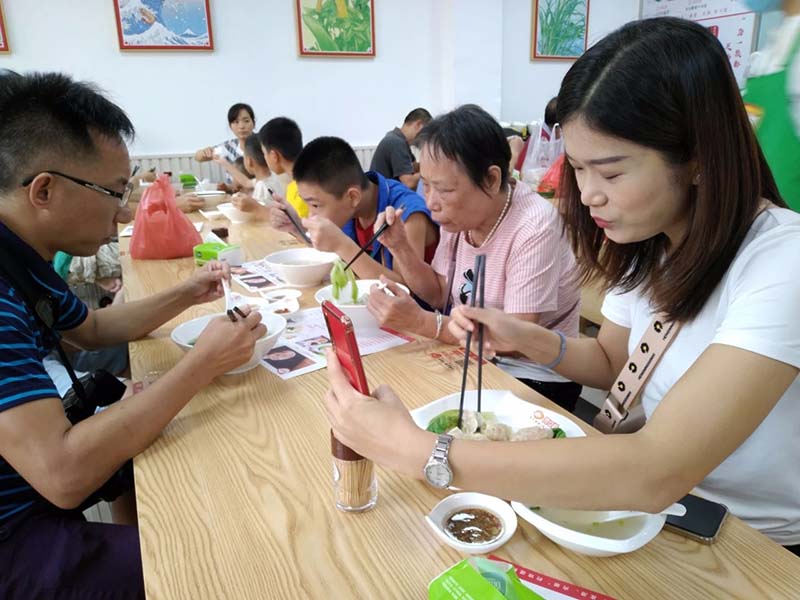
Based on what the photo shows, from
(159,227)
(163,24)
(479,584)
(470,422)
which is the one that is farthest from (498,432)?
(163,24)

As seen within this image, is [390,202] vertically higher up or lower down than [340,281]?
higher up

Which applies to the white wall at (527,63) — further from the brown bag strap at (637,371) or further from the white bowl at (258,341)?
the brown bag strap at (637,371)

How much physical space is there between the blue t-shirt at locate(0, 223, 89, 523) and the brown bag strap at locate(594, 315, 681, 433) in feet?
3.43

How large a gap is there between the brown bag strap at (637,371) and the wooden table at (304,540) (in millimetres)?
145

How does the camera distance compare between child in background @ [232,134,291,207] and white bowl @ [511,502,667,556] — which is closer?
white bowl @ [511,502,667,556]

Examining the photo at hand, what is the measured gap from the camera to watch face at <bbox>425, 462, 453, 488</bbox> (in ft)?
2.35

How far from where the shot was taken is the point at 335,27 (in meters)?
5.37

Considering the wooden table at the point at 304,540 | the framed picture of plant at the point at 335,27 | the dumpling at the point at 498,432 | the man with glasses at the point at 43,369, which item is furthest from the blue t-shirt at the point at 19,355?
the framed picture of plant at the point at 335,27

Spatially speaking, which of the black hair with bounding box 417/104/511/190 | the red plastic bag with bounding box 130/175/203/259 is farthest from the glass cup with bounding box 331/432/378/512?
the red plastic bag with bounding box 130/175/203/259

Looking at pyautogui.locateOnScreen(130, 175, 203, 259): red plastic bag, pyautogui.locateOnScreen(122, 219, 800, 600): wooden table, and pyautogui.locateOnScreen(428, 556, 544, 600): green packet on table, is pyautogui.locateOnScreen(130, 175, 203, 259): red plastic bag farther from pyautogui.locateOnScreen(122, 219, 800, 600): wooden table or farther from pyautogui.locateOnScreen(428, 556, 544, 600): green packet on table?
pyautogui.locateOnScreen(428, 556, 544, 600): green packet on table

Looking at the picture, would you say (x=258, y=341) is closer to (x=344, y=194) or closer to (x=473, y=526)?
(x=473, y=526)

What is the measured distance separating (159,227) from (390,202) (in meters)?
1.01

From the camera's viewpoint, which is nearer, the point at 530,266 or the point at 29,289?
the point at 29,289

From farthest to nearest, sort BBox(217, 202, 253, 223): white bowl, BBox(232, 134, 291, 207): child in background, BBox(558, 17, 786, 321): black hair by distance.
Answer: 1. BBox(232, 134, 291, 207): child in background
2. BBox(217, 202, 253, 223): white bowl
3. BBox(558, 17, 786, 321): black hair
